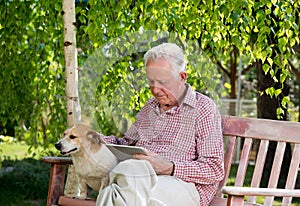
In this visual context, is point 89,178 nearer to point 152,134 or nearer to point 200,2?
point 152,134

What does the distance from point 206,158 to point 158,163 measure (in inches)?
9.1

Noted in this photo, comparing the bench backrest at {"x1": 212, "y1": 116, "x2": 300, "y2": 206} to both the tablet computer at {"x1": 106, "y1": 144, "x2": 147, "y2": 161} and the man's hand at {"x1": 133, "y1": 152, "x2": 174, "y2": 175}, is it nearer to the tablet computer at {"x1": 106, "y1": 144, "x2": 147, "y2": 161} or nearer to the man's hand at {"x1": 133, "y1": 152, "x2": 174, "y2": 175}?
the man's hand at {"x1": 133, "y1": 152, "x2": 174, "y2": 175}

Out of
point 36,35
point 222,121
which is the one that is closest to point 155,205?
point 222,121

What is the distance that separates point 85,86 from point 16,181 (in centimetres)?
351

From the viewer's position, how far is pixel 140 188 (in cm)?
259

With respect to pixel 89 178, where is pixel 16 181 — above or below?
below

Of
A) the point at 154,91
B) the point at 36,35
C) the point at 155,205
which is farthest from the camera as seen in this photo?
the point at 36,35

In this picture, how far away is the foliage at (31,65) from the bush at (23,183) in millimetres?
761

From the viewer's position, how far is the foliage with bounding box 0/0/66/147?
4625 mm

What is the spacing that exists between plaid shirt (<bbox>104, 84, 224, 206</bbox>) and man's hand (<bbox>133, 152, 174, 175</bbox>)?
0.10 feet

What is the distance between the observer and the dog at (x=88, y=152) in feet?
8.82

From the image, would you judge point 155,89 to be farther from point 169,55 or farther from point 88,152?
point 88,152

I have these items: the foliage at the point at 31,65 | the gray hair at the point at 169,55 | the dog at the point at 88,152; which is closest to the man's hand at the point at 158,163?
the dog at the point at 88,152

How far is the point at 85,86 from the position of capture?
318cm
